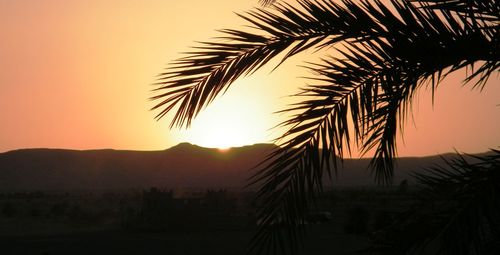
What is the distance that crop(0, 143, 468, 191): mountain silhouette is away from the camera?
12550 centimetres

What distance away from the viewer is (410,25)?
503 centimetres

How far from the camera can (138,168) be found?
136 m

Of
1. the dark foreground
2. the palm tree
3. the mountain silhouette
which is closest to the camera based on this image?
the palm tree

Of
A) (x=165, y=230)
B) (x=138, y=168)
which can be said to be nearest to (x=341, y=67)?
(x=165, y=230)

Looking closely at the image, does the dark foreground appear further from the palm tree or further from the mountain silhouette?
the mountain silhouette

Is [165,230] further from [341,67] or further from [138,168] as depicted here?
[138,168]

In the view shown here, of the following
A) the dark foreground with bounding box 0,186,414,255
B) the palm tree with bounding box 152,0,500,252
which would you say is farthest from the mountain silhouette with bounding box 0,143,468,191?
the palm tree with bounding box 152,0,500,252

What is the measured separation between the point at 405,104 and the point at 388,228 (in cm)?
102

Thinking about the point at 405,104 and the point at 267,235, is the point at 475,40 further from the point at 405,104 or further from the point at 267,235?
the point at 267,235

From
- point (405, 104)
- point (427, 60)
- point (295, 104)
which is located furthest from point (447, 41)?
point (295, 104)

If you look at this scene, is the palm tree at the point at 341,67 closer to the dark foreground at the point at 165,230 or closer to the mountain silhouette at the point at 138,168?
the dark foreground at the point at 165,230

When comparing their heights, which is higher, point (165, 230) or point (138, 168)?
point (138, 168)

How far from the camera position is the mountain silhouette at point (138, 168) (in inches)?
4941

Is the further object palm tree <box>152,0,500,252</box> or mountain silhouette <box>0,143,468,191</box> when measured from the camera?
mountain silhouette <box>0,143,468,191</box>
